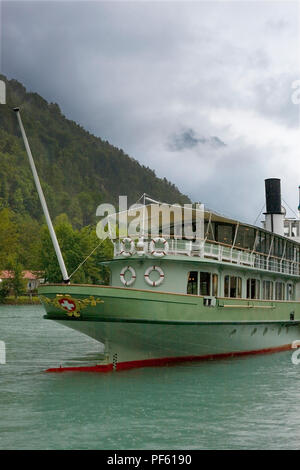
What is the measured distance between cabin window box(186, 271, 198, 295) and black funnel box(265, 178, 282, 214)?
11.4 m

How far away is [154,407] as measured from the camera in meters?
13.9

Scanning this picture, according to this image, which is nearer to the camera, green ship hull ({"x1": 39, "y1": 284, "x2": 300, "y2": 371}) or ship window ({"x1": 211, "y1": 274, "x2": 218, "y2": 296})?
green ship hull ({"x1": 39, "y1": 284, "x2": 300, "y2": 371})

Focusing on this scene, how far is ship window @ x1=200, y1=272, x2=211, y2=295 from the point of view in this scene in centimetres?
2027

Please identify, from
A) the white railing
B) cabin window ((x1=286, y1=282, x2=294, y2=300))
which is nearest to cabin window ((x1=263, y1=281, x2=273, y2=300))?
the white railing

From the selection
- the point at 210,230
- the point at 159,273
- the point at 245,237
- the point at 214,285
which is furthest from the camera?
the point at 245,237

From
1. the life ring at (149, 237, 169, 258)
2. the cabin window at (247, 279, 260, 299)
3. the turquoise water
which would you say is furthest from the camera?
the cabin window at (247, 279, 260, 299)

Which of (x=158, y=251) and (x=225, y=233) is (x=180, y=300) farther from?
(x=225, y=233)

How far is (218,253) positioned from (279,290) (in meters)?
6.96

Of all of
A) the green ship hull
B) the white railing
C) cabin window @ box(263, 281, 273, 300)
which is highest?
the white railing

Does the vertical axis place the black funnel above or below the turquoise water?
above

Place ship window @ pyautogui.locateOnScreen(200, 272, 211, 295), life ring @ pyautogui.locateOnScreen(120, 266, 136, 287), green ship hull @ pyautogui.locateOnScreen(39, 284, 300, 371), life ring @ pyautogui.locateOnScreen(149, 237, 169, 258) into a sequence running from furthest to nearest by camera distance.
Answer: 1. ship window @ pyautogui.locateOnScreen(200, 272, 211, 295)
2. life ring @ pyautogui.locateOnScreen(120, 266, 136, 287)
3. life ring @ pyautogui.locateOnScreen(149, 237, 169, 258)
4. green ship hull @ pyautogui.locateOnScreen(39, 284, 300, 371)

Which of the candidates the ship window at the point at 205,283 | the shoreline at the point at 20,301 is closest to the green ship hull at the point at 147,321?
the ship window at the point at 205,283

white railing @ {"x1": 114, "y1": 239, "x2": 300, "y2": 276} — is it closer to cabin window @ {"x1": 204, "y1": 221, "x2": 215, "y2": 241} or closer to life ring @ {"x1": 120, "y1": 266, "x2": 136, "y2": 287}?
cabin window @ {"x1": 204, "y1": 221, "x2": 215, "y2": 241}

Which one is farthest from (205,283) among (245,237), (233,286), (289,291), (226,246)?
(289,291)
